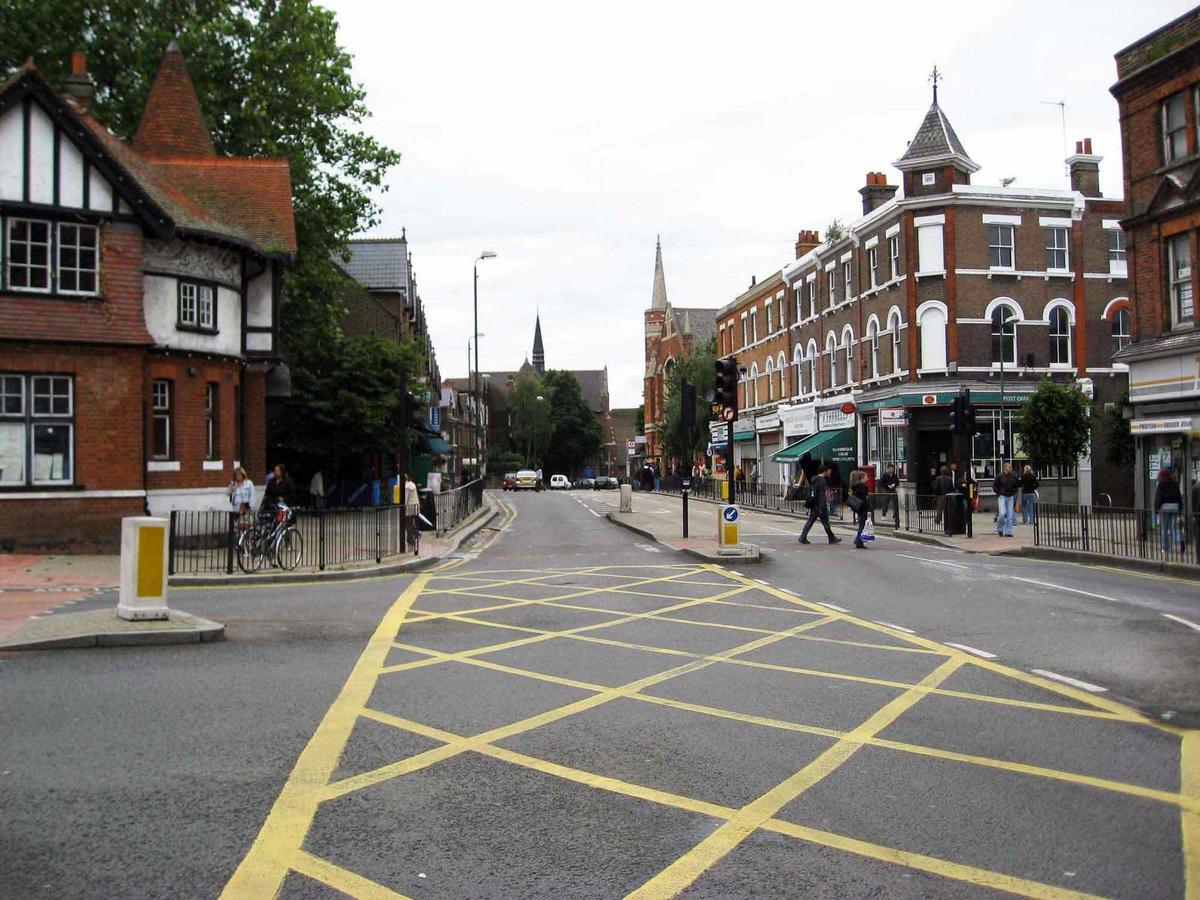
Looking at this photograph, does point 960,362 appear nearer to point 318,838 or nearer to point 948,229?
point 948,229

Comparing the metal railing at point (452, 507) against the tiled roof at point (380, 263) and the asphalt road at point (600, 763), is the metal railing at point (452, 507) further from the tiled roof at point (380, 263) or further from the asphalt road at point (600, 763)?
the tiled roof at point (380, 263)

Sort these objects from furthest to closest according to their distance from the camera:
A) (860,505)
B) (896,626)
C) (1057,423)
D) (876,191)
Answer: (876,191) < (1057,423) < (860,505) < (896,626)

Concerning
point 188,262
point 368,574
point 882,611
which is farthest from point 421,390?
point 882,611

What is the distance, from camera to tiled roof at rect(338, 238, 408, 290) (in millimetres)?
54969

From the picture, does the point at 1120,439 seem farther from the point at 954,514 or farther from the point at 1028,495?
the point at 954,514

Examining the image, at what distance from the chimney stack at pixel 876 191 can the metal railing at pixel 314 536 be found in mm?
30073

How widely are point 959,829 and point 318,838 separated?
10.2 feet

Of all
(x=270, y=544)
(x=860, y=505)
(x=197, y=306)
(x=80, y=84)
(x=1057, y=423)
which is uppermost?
(x=80, y=84)

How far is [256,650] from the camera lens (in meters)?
10.2

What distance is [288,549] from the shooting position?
730 inches

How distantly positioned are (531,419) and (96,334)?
9230 centimetres

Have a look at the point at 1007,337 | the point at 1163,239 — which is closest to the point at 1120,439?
the point at 1163,239

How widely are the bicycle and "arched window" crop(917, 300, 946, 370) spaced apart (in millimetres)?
25910

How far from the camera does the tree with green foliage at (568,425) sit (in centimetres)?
11694
